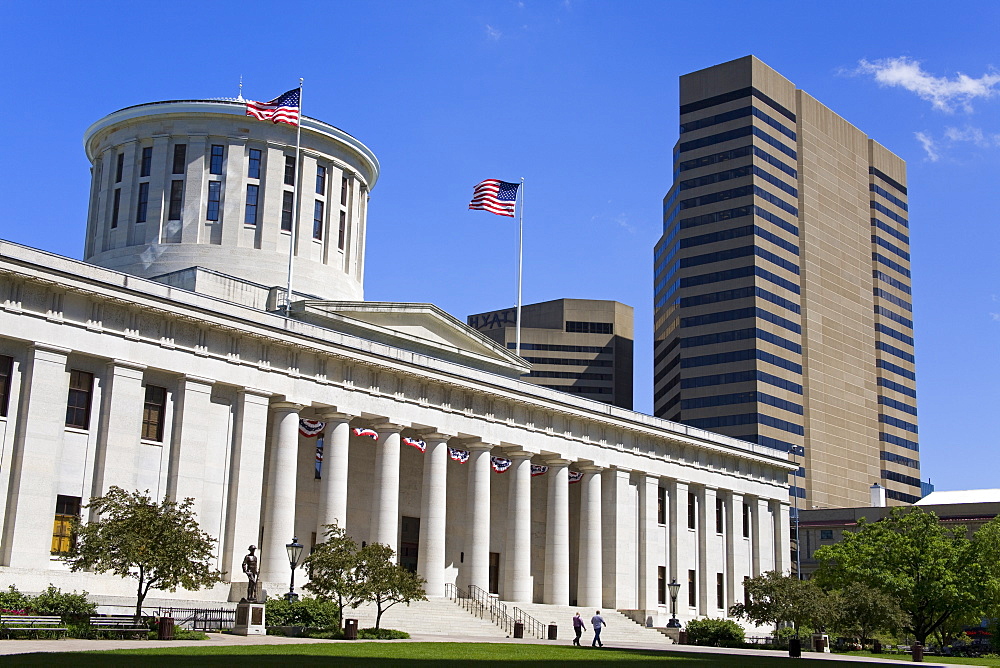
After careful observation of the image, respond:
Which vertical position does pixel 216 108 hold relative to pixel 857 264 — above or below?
below

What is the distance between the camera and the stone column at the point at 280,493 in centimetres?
5231

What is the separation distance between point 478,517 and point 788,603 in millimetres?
17446

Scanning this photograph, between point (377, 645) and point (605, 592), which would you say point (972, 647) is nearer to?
point (605, 592)

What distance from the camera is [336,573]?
46406 mm

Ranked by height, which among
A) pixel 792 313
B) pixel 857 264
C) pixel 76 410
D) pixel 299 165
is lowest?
pixel 76 410

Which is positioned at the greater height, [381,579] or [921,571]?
[921,571]

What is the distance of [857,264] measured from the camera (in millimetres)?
173000

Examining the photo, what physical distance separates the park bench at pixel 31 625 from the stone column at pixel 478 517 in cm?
2693

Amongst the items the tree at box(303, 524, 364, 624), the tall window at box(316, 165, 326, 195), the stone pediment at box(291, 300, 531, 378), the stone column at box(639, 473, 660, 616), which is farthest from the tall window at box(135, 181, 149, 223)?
the stone column at box(639, 473, 660, 616)

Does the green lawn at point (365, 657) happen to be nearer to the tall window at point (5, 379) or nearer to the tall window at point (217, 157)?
the tall window at point (5, 379)

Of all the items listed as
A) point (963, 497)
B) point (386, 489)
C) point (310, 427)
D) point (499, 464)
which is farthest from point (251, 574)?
point (963, 497)

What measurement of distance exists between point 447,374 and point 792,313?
10369 centimetres

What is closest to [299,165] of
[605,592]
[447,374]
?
[447,374]

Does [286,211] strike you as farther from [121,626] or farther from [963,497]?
[963,497]
